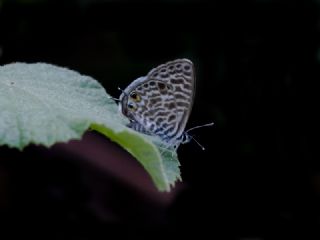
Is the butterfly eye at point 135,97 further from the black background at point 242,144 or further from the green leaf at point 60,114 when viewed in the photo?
the black background at point 242,144

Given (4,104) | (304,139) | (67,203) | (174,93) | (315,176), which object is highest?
(4,104)

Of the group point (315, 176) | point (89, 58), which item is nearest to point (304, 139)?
point (315, 176)

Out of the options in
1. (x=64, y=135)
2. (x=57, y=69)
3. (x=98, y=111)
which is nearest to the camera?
(x=64, y=135)

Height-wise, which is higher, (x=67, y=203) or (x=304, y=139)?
(x=304, y=139)

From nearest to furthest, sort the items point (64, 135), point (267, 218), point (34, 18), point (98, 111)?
point (64, 135), point (98, 111), point (267, 218), point (34, 18)

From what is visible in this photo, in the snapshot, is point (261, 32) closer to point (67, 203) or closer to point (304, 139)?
point (304, 139)

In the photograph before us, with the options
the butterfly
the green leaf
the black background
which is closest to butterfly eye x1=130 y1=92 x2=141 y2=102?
the butterfly

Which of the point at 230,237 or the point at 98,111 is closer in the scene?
the point at 98,111
